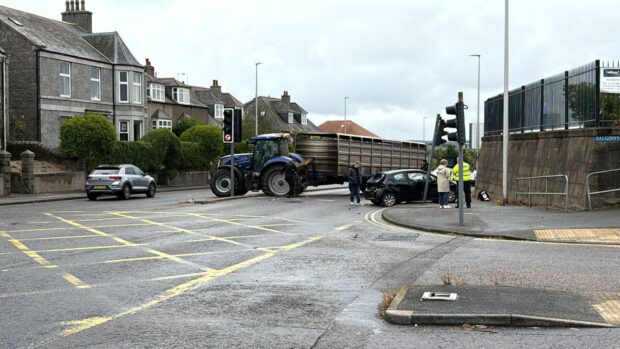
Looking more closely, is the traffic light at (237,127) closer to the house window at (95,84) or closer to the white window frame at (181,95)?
the house window at (95,84)

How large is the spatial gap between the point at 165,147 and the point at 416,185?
23.9 m

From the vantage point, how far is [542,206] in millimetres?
20781

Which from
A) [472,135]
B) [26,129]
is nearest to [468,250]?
[26,129]

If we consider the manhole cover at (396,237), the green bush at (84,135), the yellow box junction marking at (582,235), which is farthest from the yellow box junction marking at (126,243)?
the green bush at (84,135)

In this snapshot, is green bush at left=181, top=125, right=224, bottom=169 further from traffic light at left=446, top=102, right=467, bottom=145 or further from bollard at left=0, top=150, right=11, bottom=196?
traffic light at left=446, top=102, right=467, bottom=145

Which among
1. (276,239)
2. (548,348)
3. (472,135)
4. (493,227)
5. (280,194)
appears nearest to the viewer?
(548,348)

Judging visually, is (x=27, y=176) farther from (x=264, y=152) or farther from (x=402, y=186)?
(x=402, y=186)

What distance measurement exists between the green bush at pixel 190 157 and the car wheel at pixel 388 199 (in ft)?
83.8

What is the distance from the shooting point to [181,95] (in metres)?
67.9

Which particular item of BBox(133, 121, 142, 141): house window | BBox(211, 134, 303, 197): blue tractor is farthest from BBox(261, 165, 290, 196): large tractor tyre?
BBox(133, 121, 142, 141): house window

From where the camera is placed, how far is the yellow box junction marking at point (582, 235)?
1323 centimetres

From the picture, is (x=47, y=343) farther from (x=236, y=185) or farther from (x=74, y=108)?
(x=74, y=108)

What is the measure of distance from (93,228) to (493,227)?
9460 millimetres

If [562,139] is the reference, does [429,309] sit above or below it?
below
